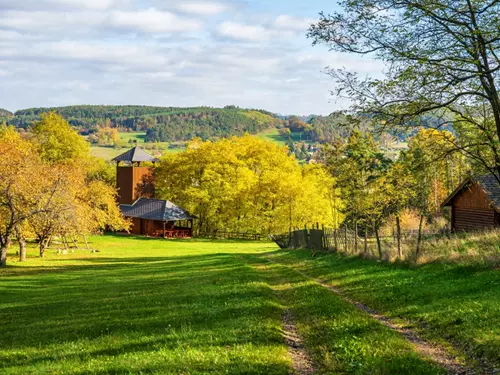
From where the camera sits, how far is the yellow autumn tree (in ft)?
216

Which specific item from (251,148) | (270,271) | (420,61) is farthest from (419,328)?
(251,148)

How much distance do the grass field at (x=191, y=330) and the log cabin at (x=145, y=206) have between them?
49.7m

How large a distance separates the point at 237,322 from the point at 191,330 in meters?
1.19

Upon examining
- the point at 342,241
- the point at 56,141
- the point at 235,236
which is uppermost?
the point at 56,141

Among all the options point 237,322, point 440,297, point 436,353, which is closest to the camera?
point 436,353

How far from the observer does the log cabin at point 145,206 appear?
73.4 m

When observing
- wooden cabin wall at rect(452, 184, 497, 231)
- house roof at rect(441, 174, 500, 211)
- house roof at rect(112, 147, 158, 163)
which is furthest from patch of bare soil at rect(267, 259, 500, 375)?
house roof at rect(112, 147, 158, 163)

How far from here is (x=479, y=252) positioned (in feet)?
59.1

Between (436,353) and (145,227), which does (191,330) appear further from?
(145,227)

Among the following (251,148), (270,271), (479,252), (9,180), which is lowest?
(270,271)

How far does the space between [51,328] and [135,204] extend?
65.5 metres

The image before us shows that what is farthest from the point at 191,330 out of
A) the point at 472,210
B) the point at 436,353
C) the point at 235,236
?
the point at 235,236

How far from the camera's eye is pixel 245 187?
6994 centimetres

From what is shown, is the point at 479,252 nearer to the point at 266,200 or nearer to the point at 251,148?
the point at 266,200
